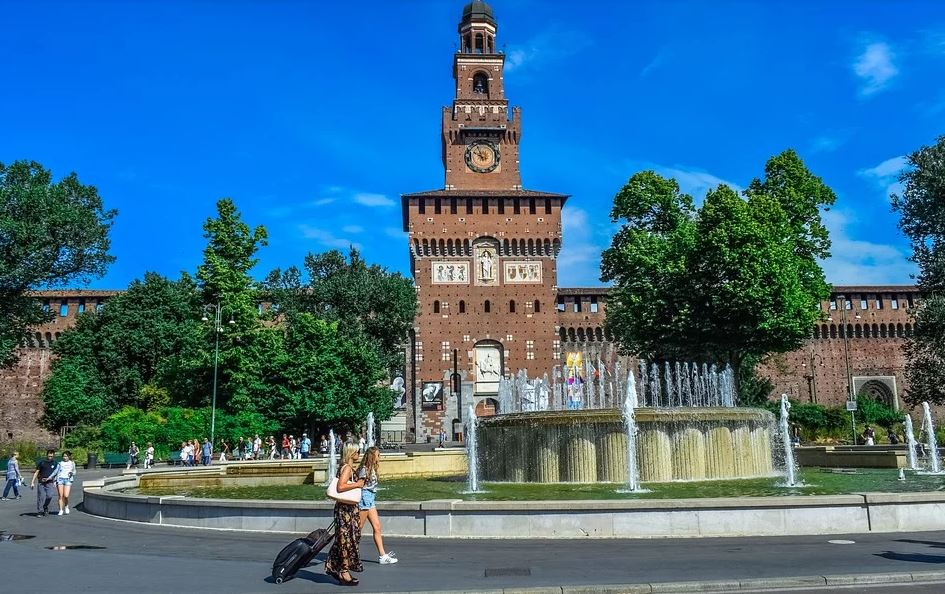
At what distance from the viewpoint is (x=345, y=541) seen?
24.7 ft

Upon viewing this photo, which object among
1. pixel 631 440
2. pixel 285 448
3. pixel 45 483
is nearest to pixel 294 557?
pixel 631 440

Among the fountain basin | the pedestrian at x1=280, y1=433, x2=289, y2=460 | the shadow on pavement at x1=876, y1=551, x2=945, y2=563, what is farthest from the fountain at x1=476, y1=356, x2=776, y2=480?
the pedestrian at x1=280, y1=433, x2=289, y2=460

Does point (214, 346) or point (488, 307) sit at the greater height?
point (488, 307)

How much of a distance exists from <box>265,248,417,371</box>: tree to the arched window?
18.2 m

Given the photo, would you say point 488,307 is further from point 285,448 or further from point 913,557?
point 913,557

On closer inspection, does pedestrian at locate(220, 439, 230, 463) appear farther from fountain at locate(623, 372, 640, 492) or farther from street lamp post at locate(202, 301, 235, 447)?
fountain at locate(623, 372, 640, 492)

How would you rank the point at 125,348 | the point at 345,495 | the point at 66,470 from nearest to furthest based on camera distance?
the point at 345,495 < the point at 66,470 < the point at 125,348

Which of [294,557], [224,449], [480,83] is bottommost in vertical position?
[294,557]

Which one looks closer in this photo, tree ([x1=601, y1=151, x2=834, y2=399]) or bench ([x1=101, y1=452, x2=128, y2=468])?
tree ([x1=601, y1=151, x2=834, y2=399])

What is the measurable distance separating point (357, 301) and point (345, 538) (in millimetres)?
38116

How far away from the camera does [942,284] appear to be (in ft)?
96.1

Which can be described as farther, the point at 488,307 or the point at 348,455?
the point at 488,307

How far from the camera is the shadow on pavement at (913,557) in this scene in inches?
314

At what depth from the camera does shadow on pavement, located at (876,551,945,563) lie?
26.2ft
